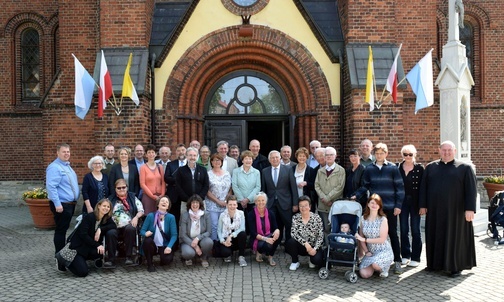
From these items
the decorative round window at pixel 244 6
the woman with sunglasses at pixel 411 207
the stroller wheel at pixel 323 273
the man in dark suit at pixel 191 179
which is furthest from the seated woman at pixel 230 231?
the decorative round window at pixel 244 6

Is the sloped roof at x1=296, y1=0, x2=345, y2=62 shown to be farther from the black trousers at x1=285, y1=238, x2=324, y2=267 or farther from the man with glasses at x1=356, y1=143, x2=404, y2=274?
the black trousers at x1=285, y1=238, x2=324, y2=267

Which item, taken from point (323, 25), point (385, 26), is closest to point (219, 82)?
point (323, 25)

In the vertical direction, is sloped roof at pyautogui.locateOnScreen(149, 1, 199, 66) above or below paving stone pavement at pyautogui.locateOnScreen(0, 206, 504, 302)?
above

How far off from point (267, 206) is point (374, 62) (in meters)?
4.51

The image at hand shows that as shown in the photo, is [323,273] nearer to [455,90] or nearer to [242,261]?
[242,261]

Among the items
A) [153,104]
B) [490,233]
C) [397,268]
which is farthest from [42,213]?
[490,233]

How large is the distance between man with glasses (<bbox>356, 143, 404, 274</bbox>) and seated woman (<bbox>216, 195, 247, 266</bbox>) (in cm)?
191

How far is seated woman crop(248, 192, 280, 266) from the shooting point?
20.6ft

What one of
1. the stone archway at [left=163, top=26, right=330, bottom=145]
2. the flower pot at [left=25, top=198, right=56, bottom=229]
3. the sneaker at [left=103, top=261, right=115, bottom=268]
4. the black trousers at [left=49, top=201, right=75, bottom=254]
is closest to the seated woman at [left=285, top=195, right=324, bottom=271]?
the sneaker at [left=103, top=261, right=115, bottom=268]

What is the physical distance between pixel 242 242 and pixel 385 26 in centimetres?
605

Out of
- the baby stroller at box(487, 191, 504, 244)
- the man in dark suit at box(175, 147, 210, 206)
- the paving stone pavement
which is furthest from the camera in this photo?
the baby stroller at box(487, 191, 504, 244)

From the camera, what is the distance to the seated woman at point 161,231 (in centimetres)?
619

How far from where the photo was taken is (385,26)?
31.7ft

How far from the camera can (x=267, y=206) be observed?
680cm
